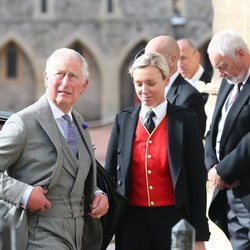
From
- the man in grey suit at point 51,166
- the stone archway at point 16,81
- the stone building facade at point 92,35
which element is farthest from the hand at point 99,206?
the stone building facade at point 92,35

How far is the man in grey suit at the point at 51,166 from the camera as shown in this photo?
542cm

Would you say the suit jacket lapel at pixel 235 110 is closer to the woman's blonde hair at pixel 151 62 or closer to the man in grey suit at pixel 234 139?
the man in grey suit at pixel 234 139

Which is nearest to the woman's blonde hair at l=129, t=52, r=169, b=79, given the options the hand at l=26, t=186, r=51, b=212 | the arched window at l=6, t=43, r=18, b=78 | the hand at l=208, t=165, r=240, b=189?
the hand at l=208, t=165, r=240, b=189

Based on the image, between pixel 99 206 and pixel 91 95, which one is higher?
pixel 99 206

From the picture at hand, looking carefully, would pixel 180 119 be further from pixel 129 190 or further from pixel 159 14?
pixel 159 14

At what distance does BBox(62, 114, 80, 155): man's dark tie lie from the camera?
222 inches

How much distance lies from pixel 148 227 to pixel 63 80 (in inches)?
40.2

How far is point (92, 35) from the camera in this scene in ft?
127

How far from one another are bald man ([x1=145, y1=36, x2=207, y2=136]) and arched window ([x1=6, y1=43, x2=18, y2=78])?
31.1m

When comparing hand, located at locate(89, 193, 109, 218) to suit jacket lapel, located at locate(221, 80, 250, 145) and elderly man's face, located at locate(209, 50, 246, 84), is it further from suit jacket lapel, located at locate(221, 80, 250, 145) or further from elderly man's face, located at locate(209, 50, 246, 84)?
elderly man's face, located at locate(209, 50, 246, 84)

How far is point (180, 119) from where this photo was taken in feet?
19.6

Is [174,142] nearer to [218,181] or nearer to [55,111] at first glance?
[218,181]

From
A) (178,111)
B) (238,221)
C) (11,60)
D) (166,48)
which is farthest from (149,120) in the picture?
(11,60)

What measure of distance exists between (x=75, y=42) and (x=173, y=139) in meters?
33.0
